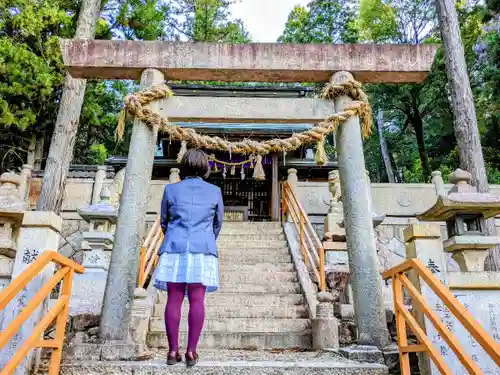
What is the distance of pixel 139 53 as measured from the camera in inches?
191

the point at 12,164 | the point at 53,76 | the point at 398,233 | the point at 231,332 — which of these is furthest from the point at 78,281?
the point at 12,164

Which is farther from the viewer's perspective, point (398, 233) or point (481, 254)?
point (398, 233)

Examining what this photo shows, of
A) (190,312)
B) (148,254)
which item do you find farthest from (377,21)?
(190,312)

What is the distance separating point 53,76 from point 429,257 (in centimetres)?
1284

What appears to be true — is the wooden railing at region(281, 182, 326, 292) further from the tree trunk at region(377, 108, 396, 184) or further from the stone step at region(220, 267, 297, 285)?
the tree trunk at region(377, 108, 396, 184)

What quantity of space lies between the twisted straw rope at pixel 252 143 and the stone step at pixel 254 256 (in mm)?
3183

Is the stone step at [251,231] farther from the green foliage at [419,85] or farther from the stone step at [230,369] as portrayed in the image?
the green foliage at [419,85]

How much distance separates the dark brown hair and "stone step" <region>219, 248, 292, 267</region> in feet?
14.1

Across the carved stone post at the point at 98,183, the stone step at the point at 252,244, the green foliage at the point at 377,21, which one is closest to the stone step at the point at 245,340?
the stone step at the point at 252,244

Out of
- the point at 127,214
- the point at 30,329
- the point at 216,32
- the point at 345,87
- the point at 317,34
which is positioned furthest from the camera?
the point at 317,34

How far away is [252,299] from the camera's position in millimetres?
6070

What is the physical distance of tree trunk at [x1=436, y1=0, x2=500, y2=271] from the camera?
8.08 meters

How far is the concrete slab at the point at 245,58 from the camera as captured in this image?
15.9 feet

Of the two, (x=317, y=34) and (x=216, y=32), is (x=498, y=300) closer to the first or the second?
(x=216, y=32)
